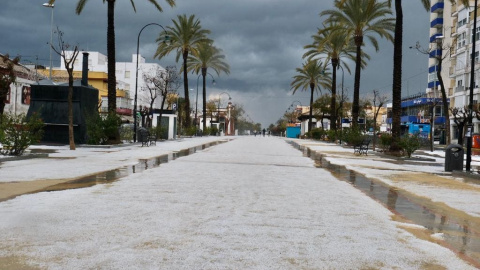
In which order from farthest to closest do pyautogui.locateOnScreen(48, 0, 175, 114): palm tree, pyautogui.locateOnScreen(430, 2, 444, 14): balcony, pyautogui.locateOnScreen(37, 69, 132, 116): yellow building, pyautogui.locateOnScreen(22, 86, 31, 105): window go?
pyautogui.locateOnScreen(37, 69, 132, 116): yellow building → pyautogui.locateOnScreen(430, 2, 444, 14): balcony → pyautogui.locateOnScreen(22, 86, 31, 105): window → pyautogui.locateOnScreen(48, 0, 175, 114): palm tree

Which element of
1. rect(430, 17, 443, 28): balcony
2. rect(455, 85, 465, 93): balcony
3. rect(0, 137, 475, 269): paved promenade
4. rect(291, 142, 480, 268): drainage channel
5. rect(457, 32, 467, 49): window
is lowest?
rect(291, 142, 480, 268): drainage channel

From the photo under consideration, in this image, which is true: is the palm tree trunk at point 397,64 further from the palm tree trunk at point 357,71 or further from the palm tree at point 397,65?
the palm tree trunk at point 357,71

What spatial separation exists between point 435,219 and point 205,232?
4.16 meters

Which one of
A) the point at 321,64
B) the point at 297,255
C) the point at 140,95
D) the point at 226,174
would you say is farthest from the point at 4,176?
the point at 140,95

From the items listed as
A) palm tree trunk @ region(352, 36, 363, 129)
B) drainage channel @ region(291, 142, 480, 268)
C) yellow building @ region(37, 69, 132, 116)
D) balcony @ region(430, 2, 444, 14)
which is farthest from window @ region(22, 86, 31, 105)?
balcony @ region(430, 2, 444, 14)

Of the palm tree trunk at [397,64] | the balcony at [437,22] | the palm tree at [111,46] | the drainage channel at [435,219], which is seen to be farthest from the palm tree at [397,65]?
the balcony at [437,22]

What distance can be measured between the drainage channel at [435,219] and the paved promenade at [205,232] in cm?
26

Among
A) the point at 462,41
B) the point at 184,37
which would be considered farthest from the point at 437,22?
the point at 184,37

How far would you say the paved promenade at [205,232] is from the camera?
16.4 ft

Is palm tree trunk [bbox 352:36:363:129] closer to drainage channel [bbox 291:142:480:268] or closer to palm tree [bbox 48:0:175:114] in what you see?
palm tree [bbox 48:0:175:114]

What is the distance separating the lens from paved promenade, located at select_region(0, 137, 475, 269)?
16.4 feet

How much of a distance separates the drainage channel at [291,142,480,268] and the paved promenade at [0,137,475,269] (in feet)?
0.86

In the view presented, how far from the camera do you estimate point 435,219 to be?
821cm

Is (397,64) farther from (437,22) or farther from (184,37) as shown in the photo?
(437,22)
